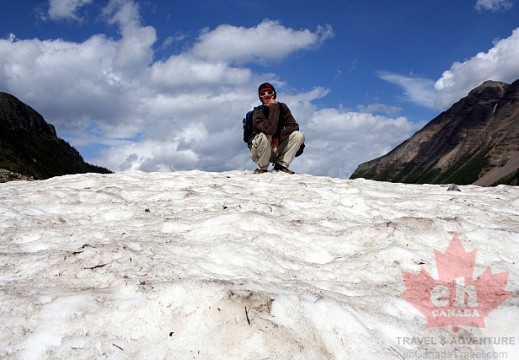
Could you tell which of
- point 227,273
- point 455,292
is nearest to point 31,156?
point 227,273

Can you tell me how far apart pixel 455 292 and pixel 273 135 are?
31.0 feet

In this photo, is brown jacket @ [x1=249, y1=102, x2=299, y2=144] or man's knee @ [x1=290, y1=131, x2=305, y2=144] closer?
brown jacket @ [x1=249, y1=102, x2=299, y2=144]

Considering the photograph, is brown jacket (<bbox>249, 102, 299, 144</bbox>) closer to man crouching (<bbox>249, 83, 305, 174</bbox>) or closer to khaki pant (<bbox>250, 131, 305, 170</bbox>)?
man crouching (<bbox>249, 83, 305, 174</bbox>)

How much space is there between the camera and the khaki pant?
1277 centimetres

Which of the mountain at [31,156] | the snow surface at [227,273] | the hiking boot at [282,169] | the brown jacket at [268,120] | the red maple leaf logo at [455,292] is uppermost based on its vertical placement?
the mountain at [31,156]

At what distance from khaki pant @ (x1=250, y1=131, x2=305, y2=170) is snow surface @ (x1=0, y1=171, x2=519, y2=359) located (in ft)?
15.8

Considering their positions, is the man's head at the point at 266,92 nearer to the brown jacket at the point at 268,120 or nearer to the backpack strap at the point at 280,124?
the brown jacket at the point at 268,120

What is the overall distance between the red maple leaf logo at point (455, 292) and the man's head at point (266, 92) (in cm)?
838

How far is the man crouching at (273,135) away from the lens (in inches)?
490

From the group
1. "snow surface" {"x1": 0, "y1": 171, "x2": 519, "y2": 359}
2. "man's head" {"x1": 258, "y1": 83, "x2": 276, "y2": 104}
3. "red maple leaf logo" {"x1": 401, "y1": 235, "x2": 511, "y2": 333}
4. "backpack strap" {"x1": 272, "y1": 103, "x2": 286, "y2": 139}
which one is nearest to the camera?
"snow surface" {"x1": 0, "y1": 171, "x2": 519, "y2": 359}

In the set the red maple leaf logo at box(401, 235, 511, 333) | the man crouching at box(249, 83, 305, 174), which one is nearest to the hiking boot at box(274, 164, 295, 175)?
the man crouching at box(249, 83, 305, 174)

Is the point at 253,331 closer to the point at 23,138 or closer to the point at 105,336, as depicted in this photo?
the point at 105,336

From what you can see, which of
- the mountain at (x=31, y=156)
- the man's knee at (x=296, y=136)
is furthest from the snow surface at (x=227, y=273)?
the mountain at (x=31, y=156)

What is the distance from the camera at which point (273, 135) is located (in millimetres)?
12992
